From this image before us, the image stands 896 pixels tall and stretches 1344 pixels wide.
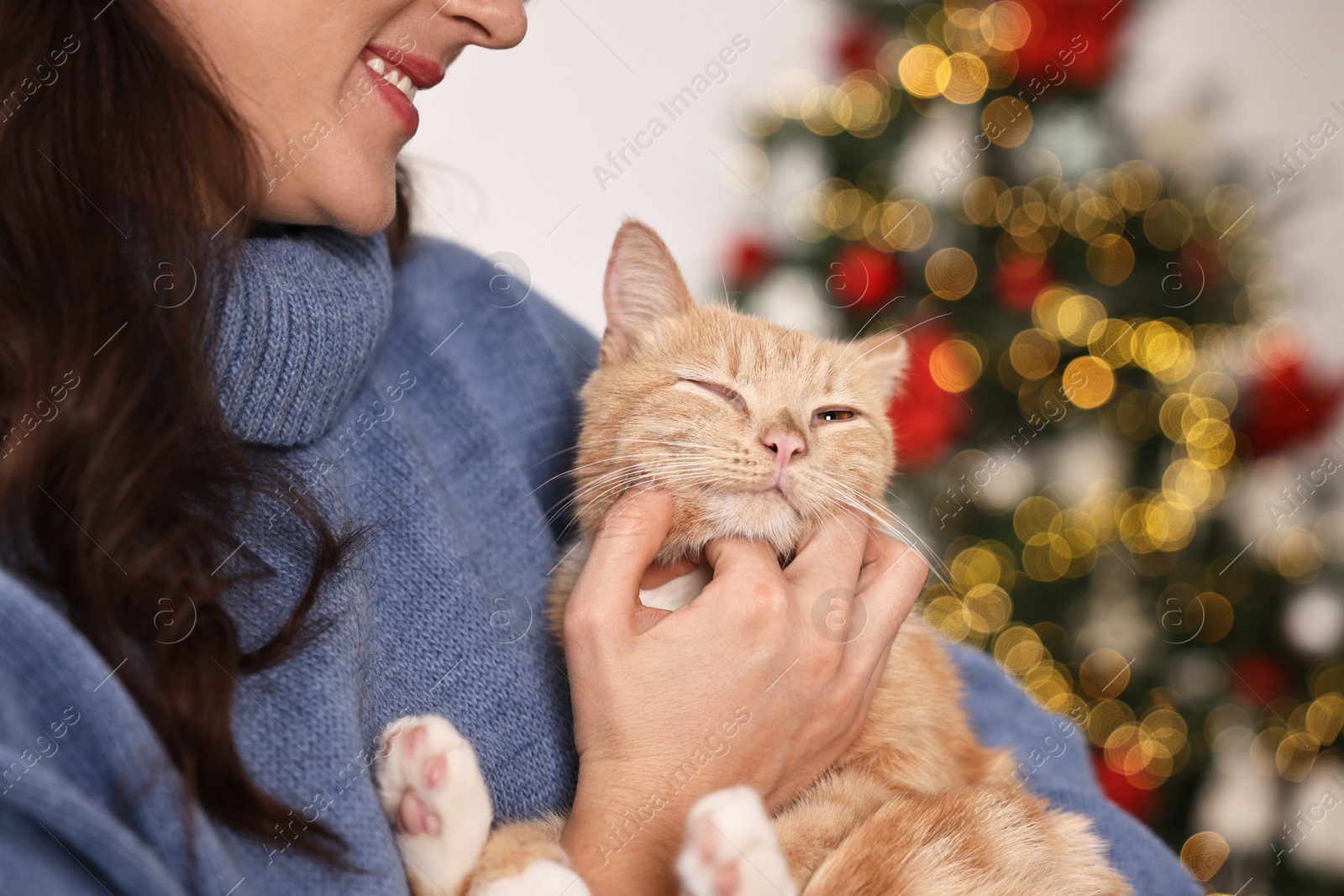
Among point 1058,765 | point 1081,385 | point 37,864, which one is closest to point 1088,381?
point 1081,385

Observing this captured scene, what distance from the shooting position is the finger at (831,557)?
118cm

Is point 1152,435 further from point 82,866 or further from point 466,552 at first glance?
point 82,866

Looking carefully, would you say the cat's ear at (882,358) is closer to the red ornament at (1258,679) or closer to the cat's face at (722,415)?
the cat's face at (722,415)

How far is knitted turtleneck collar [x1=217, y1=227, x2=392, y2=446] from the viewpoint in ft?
3.34

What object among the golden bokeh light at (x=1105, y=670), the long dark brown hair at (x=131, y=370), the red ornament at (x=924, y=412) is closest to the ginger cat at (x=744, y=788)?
the long dark brown hair at (x=131, y=370)

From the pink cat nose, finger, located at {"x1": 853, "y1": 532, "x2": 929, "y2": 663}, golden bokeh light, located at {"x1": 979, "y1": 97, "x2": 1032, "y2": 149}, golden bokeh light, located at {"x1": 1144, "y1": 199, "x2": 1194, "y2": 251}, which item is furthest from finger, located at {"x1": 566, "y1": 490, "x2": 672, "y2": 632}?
golden bokeh light, located at {"x1": 1144, "y1": 199, "x2": 1194, "y2": 251}

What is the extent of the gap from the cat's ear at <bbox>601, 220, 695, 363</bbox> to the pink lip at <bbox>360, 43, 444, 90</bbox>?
41cm

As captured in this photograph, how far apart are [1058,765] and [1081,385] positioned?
1446 mm

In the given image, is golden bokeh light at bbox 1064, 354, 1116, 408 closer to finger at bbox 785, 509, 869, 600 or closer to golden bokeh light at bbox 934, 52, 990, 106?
golden bokeh light at bbox 934, 52, 990, 106

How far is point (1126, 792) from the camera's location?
9.39ft

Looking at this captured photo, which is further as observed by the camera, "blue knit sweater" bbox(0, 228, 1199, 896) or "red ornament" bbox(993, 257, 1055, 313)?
"red ornament" bbox(993, 257, 1055, 313)

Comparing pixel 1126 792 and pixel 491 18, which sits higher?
pixel 491 18

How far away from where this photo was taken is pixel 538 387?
1.54 meters

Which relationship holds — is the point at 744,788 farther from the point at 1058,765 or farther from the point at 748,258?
the point at 748,258
